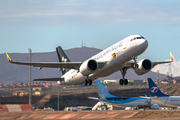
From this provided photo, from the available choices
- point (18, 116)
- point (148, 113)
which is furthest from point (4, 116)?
point (148, 113)

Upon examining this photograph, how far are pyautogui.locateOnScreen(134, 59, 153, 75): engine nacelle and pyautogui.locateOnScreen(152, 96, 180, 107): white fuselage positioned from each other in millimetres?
29670

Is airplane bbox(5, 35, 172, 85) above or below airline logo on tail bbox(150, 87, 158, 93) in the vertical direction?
above

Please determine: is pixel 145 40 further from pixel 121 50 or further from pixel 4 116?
pixel 4 116

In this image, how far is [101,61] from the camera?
51312 millimetres

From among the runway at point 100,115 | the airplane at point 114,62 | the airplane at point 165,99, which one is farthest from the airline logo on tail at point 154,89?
the airplane at point 114,62

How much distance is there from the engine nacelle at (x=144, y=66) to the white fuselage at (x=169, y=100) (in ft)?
97.3

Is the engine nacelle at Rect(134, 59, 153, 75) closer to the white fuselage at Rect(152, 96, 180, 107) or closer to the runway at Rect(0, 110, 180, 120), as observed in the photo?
the runway at Rect(0, 110, 180, 120)

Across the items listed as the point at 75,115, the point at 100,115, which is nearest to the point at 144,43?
the point at 100,115

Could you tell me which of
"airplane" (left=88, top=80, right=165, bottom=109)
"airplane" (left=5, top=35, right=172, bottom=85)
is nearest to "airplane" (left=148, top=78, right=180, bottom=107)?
"airplane" (left=88, top=80, right=165, bottom=109)

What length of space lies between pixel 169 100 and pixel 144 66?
3016 centimetres

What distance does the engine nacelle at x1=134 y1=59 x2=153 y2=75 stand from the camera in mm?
53147

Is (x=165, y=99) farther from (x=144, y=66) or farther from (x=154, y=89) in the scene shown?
(x=144, y=66)

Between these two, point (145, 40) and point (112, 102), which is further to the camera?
point (112, 102)

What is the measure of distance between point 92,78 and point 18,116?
27.1m
